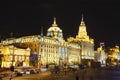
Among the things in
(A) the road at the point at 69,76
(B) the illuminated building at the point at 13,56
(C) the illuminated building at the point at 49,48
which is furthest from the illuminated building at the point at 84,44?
(A) the road at the point at 69,76

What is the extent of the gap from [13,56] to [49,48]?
34.9 m

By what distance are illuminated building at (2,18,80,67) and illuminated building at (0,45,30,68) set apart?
5.92 meters

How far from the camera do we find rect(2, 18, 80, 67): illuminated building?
387 ft

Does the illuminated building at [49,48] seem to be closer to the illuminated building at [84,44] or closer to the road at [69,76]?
the illuminated building at [84,44]

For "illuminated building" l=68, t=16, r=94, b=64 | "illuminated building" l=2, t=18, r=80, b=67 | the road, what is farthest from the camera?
"illuminated building" l=68, t=16, r=94, b=64

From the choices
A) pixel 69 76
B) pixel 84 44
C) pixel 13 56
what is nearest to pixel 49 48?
pixel 13 56

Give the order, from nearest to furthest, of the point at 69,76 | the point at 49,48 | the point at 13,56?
the point at 69,76, the point at 13,56, the point at 49,48

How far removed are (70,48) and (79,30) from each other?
35259 mm

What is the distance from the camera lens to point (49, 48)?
A: 125000mm

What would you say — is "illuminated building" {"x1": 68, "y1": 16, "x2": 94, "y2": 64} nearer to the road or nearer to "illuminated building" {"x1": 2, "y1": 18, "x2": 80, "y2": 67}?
"illuminated building" {"x1": 2, "y1": 18, "x2": 80, "y2": 67}

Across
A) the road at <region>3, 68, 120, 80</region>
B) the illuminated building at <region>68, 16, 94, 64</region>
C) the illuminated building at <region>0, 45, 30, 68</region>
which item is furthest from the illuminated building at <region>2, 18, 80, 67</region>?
the road at <region>3, 68, 120, 80</region>

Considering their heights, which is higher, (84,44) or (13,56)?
(84,44)

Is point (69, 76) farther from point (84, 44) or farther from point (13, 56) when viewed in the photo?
point (84, 44)

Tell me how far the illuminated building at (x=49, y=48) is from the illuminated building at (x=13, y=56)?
233 inches
